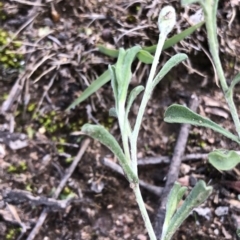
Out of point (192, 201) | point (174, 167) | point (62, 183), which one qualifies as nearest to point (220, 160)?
point (192, 201)

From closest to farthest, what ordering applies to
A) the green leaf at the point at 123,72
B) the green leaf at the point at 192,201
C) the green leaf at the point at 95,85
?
the green leaf at the point at 192,201 → the green leaf at the point at 123,72 → the green leaf at the point at 95,85

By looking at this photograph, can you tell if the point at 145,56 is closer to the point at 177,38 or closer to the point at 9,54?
the point at 177,38

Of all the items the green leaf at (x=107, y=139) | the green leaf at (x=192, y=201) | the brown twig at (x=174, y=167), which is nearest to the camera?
the green leaf at (x=192, y=201)

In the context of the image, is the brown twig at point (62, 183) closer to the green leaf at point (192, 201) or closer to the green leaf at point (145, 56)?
the green leaf at point (145, 56)

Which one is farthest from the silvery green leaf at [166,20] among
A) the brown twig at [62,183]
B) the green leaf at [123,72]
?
the brown twig at [62,183]

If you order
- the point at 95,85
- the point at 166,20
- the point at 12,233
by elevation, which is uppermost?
the point at 166,20

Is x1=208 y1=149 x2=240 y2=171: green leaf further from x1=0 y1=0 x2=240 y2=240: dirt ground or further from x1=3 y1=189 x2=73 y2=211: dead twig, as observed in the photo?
x1=3 y1=189 x2=73 y2=211: dead twig

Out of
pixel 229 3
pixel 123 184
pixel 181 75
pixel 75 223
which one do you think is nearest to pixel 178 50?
pixel 181 75
